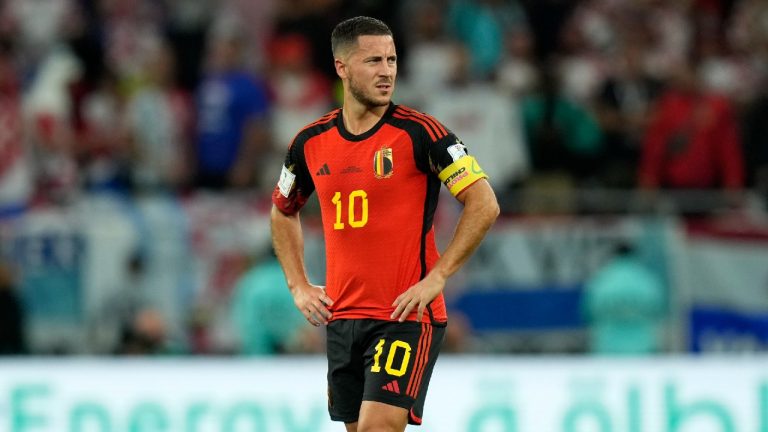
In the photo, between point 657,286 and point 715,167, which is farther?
point 715,167

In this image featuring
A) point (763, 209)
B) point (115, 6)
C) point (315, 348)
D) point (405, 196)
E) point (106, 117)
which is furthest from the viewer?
point (115, 6)

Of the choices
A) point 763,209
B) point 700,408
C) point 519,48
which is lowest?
point 700,408

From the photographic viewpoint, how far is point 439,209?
1139 cm

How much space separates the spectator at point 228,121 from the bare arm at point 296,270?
625 centimetres

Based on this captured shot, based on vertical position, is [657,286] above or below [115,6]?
below

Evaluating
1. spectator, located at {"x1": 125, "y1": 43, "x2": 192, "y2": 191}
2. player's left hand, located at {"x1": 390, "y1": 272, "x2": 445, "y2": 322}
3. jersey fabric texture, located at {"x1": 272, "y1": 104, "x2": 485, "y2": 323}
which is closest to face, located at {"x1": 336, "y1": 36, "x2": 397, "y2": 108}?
→ jersey fabric texture, located at {"x1": 272, "y1": 104, "x2": 485, "y2": 323}

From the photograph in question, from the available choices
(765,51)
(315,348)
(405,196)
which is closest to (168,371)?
(315,348)

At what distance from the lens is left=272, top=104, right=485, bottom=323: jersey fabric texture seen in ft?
19.5

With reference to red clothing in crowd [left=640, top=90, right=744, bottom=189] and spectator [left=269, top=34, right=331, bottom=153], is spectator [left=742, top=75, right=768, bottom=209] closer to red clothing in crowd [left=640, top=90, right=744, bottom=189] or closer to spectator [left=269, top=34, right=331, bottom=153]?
red clothing in crowd [left=640, top=90, right=744, bottom=189]

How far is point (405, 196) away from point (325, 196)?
14.0 inches

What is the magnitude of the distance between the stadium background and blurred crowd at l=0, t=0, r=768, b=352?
0.03m

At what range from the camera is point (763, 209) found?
11.8 m

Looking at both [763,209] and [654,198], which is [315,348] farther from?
[763,209]

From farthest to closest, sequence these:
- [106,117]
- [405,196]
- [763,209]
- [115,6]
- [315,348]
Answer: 1. [115,6]
2. [106,117]
3. [763,209]
4. [315,348]
5. [405,196]
